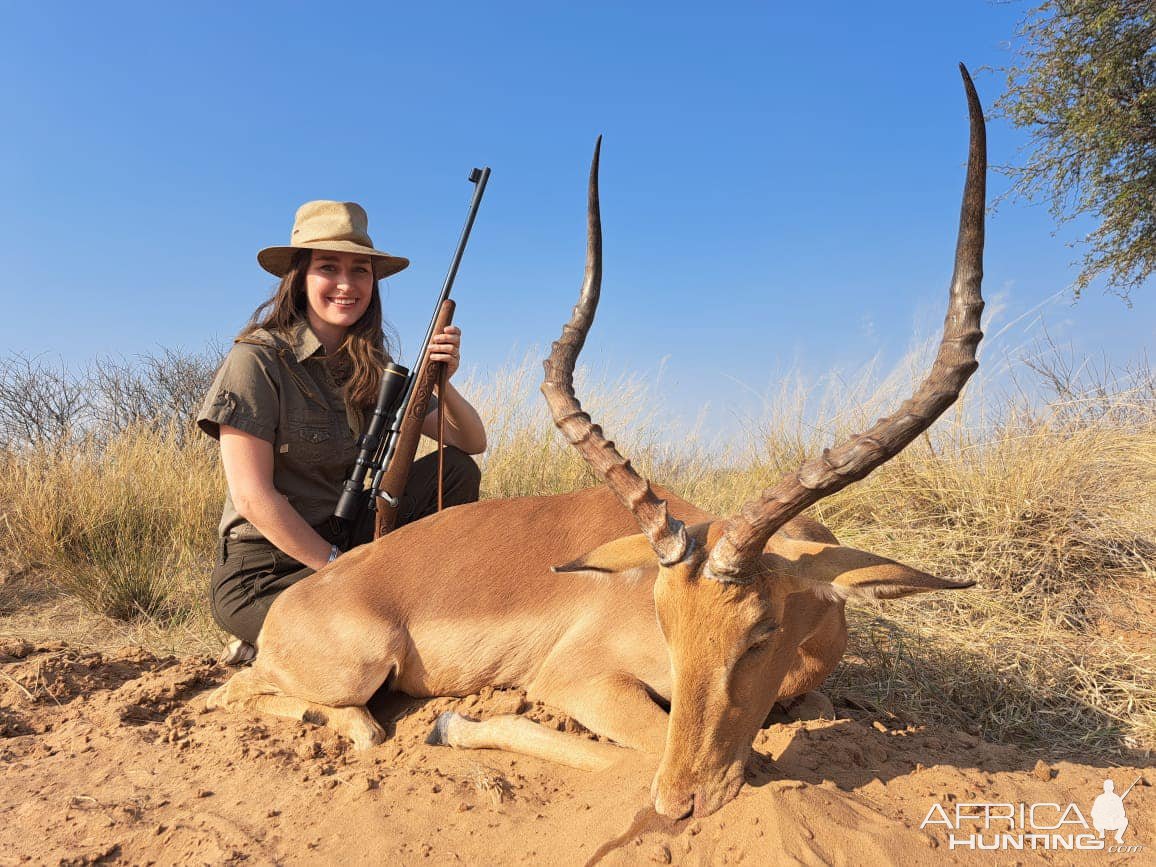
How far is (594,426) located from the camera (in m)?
3.20

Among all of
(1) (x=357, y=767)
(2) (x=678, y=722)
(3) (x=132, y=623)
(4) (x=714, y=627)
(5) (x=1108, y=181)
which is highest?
(5) (x=1108, y=181)

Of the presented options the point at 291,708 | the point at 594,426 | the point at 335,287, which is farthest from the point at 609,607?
the point at 335,287

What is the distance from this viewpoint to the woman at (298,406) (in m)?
4.68

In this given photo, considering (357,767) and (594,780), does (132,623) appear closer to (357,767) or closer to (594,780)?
(357,767)

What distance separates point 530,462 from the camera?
9.35m

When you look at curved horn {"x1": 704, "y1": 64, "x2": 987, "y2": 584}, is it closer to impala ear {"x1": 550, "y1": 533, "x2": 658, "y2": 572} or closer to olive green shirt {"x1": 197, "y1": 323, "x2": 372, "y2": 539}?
impala ear {"x1": 550, "y1": 533, "x2": 658, "y2": 572}

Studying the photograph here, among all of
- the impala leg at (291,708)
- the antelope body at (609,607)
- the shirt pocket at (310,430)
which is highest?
the shirt pocket at (310,430)

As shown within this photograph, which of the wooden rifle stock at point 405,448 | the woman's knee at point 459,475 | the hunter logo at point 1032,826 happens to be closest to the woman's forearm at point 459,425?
the woman's knee at point 459,475

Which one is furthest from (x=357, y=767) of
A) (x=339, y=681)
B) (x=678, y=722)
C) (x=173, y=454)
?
(x=173, y=454)

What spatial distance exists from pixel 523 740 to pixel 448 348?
2569 mm

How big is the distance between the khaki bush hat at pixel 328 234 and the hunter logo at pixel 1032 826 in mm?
4139

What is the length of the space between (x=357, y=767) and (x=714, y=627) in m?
1.76

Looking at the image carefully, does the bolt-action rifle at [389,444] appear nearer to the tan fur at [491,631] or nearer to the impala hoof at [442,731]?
the tan fur at [491,631]

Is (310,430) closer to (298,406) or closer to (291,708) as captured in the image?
(298,406)
